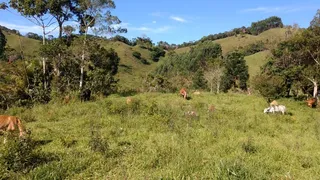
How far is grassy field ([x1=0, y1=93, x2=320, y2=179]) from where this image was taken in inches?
212

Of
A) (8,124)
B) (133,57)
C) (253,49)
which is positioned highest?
(253,49)

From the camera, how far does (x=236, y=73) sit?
4069cm

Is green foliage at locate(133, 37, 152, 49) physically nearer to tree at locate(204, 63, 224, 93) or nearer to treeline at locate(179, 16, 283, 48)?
treeline at locate(179, 16, 283, 48)

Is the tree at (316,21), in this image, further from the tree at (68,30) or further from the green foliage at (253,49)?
the green foliage at (253,49)

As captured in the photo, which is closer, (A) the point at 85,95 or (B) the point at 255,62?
(A) the point at 85,95

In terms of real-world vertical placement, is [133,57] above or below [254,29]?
below

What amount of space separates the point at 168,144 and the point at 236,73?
35.2 m

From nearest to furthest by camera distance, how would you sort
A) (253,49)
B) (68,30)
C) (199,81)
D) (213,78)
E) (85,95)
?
(85,95), (68,30), (213,78), (199,81), (253,49)

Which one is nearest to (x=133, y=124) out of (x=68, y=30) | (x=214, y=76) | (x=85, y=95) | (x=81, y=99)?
(x=81, y=99)

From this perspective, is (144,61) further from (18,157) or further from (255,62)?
(18,157)

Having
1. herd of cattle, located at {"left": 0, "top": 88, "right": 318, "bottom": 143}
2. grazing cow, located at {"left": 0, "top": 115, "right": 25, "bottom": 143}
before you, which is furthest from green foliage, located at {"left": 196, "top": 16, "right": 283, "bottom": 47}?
grazing cow, located at {"left": 0, "top": 115, "right": 25, "bottom": 143}

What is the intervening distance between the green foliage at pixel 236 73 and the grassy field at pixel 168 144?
28015 mm

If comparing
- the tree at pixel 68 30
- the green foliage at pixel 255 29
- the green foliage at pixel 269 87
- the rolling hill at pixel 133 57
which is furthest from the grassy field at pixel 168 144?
the green foliage at pixel 255 29

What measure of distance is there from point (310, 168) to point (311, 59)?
15.0 meters
